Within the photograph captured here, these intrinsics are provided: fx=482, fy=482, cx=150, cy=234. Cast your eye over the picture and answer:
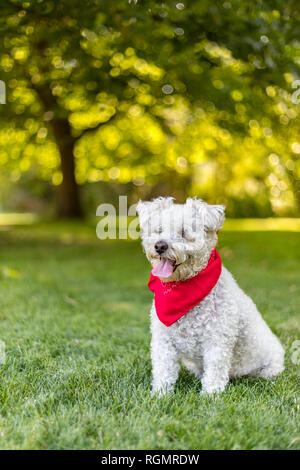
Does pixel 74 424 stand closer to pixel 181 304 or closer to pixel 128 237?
pixel 181 304

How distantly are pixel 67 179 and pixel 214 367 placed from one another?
16532 millimetres

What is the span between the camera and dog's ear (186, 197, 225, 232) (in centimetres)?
333

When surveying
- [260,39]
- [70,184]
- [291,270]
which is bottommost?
[291,270]

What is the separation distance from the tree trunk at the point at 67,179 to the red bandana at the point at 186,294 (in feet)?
45.2

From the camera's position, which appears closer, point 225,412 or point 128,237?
point 225,412

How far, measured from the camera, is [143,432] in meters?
2.72

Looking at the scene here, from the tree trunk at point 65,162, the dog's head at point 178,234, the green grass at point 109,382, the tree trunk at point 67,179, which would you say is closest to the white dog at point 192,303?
the dog's head at point 178,234

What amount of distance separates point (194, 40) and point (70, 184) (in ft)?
39.3

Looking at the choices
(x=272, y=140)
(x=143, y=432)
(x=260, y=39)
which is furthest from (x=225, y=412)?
(x=272, y=140)

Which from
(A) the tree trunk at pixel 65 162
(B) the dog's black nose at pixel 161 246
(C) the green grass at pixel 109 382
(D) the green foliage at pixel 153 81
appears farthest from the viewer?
(A) the tree trunk at pixel 65 162

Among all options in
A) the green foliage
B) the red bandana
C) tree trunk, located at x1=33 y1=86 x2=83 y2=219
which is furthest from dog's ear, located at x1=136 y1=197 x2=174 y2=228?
tree trunk, located at x1=33 y1=86 x2=83 y2=219

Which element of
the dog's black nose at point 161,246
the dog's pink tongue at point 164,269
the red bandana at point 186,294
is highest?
the dog's black nose at point 161,246

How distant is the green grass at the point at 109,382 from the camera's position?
9.00 ft

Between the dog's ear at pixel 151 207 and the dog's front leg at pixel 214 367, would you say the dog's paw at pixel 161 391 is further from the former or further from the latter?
the dog's ear at pixel 151 207
